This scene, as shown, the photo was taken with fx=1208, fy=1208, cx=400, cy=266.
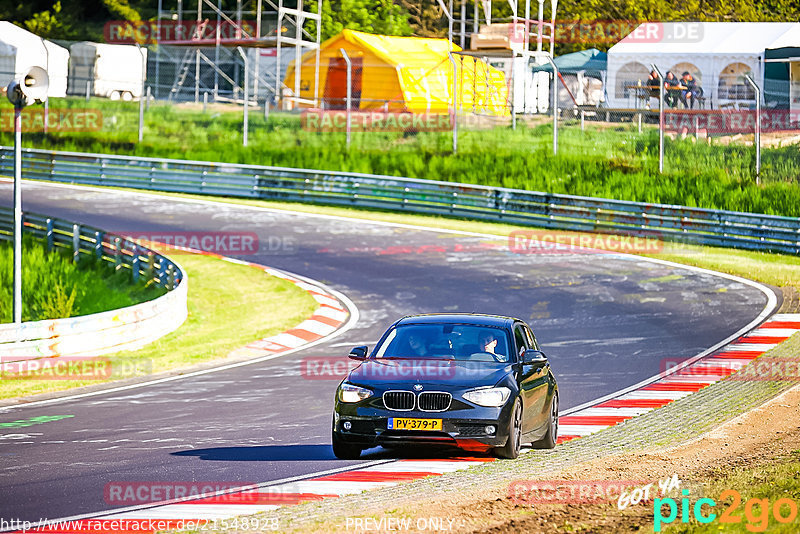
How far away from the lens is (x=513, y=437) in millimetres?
10266

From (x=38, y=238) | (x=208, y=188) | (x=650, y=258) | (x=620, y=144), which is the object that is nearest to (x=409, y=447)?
(x=650, y=258)

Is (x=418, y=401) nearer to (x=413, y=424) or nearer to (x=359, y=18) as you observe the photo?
(x=413, y=424)

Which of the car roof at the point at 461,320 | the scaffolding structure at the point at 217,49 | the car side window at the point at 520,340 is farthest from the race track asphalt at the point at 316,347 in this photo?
the scaffolding structure at the point at 217,49

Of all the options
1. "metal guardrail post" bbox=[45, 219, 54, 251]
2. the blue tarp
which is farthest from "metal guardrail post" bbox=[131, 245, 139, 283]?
the blue tarp

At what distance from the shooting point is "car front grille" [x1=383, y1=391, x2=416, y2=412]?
400 inches

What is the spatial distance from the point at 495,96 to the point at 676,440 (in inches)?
1343

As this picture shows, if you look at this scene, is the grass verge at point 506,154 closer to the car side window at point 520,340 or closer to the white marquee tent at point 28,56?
the white marquee tent at point 28,56

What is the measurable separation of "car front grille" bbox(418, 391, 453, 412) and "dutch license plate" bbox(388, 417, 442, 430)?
0.11 m

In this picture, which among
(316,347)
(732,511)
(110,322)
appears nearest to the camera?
(732,511)

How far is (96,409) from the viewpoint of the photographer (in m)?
13.9

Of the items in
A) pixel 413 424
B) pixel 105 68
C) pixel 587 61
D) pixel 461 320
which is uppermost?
pixel 105 68

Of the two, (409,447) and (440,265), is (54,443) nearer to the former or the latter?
(409,447)

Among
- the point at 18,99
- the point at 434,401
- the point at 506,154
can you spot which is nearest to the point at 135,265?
the point at 18,99

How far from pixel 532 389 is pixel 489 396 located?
89 cm
